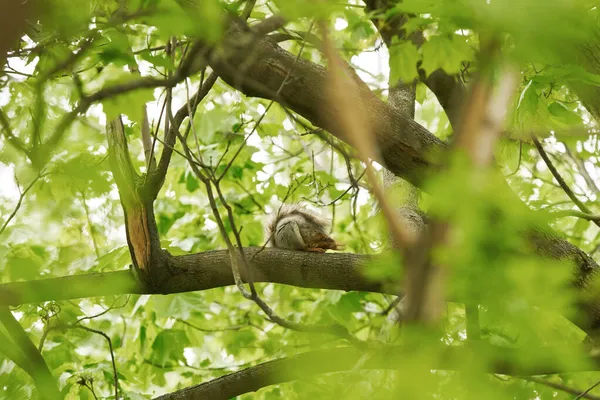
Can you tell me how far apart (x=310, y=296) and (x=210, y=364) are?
2.94 feet

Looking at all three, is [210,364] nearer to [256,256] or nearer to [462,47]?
[256,256]

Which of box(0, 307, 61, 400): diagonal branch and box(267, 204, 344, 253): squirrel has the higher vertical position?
box(267, 204, 344, 253): squirrel

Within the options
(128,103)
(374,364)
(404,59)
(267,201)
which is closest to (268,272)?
(128,103)

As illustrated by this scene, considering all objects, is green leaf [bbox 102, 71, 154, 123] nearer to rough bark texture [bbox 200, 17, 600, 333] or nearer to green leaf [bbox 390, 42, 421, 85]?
rough bark texture [bbox 200, 17, 600, 333]

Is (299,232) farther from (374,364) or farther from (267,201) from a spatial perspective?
(374,364)

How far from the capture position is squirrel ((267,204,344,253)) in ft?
11.6

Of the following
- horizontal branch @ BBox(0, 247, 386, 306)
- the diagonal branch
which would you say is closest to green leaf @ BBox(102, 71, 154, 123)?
horizontal branch @ BBox(0, 247, 386, 306)

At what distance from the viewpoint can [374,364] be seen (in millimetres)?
1601

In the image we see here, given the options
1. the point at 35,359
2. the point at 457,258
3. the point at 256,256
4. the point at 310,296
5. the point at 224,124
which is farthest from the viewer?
the point at 310,296

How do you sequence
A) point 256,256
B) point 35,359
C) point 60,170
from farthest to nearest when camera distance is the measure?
point 256,256 → point 35,359 → point 60,170

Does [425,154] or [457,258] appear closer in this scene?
[457,258]

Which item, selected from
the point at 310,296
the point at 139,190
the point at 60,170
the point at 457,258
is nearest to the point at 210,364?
the point at 310,296

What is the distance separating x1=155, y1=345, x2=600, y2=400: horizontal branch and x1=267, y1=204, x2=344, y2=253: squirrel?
88cm

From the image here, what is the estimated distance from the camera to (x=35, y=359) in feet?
7.18
